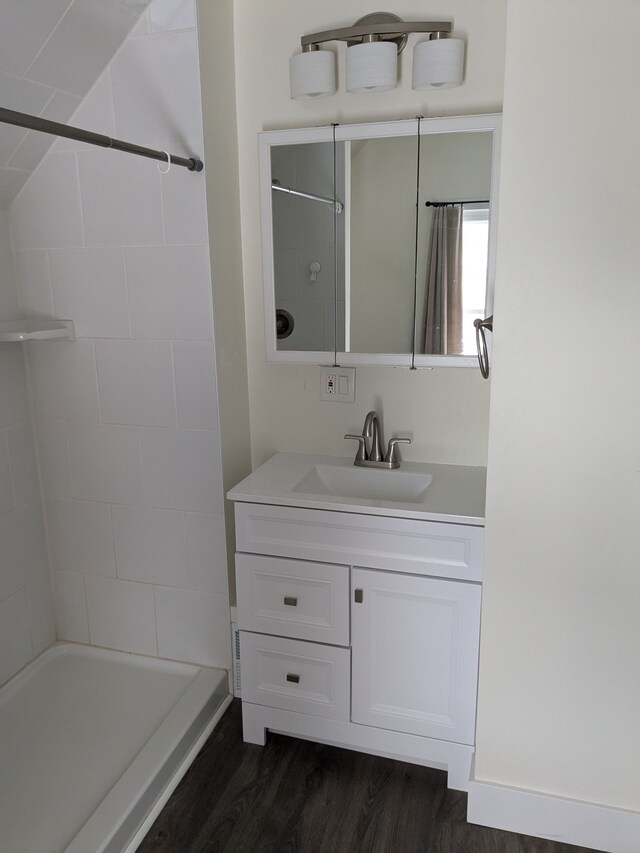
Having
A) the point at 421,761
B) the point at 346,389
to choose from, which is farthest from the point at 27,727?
the point at 346,389

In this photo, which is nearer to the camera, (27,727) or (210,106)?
(210,106)

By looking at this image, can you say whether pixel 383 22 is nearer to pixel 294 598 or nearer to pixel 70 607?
pixel 294 598

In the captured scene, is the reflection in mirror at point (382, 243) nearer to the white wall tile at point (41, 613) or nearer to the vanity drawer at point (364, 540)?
the vanity drawer at point (364, 540)

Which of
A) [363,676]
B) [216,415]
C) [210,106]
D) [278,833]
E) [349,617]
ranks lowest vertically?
[278,833]

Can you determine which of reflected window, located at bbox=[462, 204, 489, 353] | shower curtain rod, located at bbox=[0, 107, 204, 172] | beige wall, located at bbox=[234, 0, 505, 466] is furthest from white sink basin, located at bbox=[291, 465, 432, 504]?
shower curtain rod, located at bbox=[0, 107, 204, 172]

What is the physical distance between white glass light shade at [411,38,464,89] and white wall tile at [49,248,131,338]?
3.25 feet

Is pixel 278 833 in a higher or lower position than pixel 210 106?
lower

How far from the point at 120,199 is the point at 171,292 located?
12.2 inches

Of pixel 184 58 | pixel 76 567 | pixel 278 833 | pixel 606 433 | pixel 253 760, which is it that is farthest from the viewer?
pixel 76 567

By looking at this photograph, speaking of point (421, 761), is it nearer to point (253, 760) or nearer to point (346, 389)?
point (253, 760)

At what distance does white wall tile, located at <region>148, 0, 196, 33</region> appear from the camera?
5.92 ft

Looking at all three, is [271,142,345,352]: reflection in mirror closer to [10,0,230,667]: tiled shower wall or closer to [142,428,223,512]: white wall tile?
[10,0,230,667]: tiled shower wall

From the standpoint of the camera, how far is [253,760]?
1968 mm

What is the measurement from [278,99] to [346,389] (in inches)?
35.1
